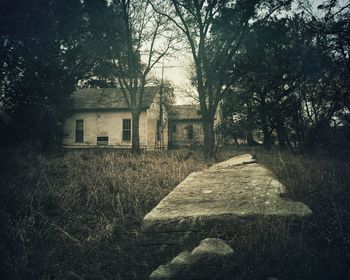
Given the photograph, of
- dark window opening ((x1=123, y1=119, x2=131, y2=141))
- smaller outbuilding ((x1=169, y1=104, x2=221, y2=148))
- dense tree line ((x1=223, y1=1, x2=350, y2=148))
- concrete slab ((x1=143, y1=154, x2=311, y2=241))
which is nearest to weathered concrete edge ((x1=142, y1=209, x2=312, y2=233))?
concrete slab ((x1=143, y1=154, x2=311, y2=241))

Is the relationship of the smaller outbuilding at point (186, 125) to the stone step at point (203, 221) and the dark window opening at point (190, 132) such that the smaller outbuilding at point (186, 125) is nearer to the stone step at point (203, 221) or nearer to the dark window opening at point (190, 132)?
the dark window opening at point (190, 132)

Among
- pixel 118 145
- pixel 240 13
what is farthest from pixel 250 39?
pixel 118 145

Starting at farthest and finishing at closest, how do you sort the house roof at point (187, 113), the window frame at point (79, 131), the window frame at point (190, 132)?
the window frame at point (190, 132) → the house roof at point (187, 113) → the window frame at point (79, 131)

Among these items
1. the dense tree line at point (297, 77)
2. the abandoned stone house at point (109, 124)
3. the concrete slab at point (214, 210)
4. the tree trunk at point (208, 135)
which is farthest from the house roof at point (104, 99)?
the concrete slab at point (214, 210)

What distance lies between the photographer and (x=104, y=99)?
22.5 metres

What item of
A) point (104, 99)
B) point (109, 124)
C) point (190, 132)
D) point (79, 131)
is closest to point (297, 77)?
point (109, 124)

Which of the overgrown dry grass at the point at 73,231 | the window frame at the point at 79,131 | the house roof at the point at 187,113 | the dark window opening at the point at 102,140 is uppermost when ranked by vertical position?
the house roof at the point at 187,113

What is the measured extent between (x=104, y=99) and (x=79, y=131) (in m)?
3.45

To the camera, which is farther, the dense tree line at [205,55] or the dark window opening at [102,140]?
the dark window opening at [102,140]

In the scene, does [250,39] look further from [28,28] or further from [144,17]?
[28,28]

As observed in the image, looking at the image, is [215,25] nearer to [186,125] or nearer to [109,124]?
[109,124]

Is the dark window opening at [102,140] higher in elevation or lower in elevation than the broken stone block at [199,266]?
higher

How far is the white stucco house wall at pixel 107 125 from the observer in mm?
21578

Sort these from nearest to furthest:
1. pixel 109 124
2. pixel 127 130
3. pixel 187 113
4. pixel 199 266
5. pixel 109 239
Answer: pixel 199 266, pixel 109 239, pixel 127 130, pixel 109 124, pixel 187 113
